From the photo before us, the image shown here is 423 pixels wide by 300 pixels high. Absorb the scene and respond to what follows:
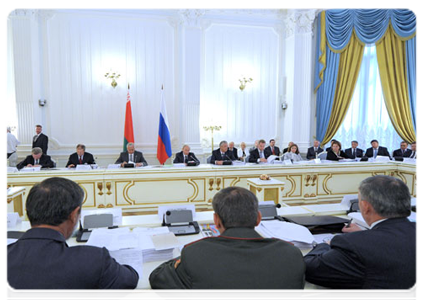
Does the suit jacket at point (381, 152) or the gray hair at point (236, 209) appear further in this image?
the suit jacket at point (381, 152)

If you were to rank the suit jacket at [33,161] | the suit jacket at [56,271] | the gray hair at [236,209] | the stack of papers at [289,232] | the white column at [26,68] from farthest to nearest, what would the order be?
the white column at [26,68]
the suit jacket at [33,161]
the stack of papers at [289,232]
the gray hair at [236,209]
the suit jacket at [56,271]

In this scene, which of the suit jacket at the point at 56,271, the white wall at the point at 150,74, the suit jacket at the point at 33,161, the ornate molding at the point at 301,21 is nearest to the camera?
the suit jacket at the point at 56,271

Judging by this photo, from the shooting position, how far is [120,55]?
310 inches

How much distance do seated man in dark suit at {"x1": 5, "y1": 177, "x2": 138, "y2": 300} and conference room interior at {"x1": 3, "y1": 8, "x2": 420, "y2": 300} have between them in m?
4.95

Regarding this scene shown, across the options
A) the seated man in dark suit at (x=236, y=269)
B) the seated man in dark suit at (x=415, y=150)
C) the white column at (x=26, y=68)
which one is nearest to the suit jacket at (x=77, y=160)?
the white column at (x=26, y=68)

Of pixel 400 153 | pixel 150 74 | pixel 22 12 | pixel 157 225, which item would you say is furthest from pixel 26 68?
pixel 400 153

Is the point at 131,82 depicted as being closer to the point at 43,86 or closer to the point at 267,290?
the point at 43,86

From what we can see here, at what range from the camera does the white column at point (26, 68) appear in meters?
7.19

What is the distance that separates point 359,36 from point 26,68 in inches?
330

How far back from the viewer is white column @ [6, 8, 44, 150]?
719 centimetres

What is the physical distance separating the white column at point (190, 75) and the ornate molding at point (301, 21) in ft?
8.22

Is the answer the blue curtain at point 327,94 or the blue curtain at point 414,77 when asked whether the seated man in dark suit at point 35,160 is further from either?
the blue curtain at point 414,77

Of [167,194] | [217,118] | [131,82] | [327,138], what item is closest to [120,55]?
[131,82]

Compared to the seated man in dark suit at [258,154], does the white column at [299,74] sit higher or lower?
higher
